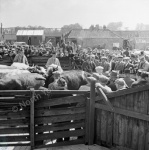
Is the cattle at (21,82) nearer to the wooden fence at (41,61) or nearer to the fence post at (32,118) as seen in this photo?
the fence post at (32,118)

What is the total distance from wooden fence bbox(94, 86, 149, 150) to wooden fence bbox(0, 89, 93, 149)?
37 cm

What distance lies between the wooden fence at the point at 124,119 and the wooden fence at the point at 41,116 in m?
0.37

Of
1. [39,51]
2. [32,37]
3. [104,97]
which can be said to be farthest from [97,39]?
[104,97]

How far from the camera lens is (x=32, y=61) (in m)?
19.0

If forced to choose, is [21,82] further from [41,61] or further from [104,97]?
[41,61]

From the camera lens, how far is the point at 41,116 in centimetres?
629

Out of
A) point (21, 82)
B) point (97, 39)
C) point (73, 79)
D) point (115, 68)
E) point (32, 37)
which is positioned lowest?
point (73, 79)

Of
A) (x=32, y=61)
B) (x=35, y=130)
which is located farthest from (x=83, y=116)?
(x=32, y=61)

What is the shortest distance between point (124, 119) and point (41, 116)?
6.75 feet

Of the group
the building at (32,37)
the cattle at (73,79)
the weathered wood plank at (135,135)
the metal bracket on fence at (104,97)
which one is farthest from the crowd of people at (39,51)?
the building at (32,37)

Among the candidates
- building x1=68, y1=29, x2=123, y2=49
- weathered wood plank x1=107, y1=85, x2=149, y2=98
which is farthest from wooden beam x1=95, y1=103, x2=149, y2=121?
building x1=68, y1=29, x2=123, y2=49

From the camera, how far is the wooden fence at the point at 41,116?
6.14 metres

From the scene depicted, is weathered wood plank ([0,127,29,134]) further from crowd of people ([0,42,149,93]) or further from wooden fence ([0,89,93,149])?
crowd of people ([0,42,149,93])

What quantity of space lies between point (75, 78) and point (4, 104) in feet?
14.2
